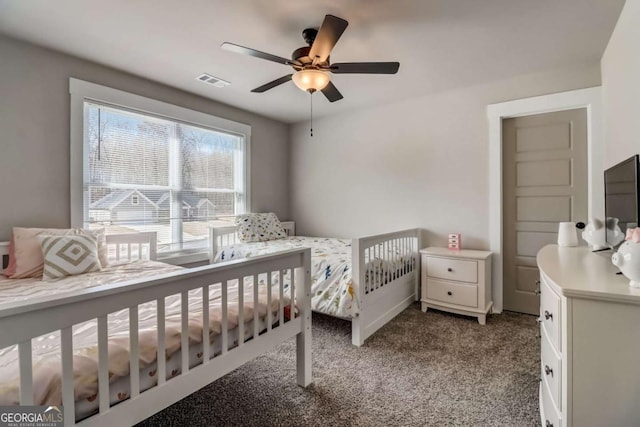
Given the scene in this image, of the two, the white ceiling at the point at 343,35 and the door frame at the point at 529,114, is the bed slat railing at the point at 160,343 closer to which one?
the white ceiling at the point at 343,35

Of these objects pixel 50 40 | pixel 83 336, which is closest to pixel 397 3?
pixel 83 336

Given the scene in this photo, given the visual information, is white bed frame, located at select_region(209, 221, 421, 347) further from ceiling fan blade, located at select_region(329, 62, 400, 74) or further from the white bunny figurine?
the white bunny figurine

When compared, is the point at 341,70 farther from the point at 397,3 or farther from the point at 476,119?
the point at 476,119

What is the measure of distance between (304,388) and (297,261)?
0.76m

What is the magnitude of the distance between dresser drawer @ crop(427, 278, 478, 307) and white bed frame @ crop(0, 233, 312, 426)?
1.71 meters

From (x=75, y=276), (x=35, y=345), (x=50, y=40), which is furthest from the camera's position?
(x=50, y=40)

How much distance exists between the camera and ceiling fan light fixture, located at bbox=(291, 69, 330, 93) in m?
1.98

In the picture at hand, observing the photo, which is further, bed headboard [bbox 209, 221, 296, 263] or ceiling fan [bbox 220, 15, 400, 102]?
bed headboard [bbox 209, 221, 296, 263]

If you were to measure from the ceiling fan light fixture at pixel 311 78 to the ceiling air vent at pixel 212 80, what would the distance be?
122 cm

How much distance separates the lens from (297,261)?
1.73 meters

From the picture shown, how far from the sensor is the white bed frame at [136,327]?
31.9 inches

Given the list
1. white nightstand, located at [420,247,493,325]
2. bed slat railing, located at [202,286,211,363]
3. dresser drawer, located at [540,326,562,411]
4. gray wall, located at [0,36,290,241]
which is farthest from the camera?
white nightstand, located at [420,247,493,325]

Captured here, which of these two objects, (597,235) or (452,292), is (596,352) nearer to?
(597,235)

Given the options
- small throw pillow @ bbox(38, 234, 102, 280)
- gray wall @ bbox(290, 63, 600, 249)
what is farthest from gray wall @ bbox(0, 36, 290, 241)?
gray wall @ bbox(290, 63, 600, 249)
